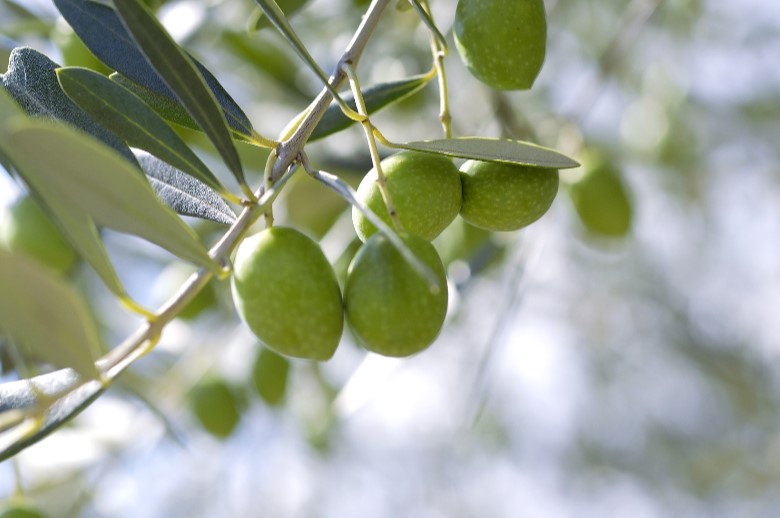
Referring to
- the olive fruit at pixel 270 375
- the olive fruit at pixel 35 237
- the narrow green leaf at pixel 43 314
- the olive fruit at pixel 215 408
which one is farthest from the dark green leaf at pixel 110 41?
the olive fruit at pixel 215 408

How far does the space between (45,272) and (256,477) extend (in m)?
3.21

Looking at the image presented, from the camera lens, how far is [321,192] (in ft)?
5.45

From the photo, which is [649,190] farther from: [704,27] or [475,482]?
[475,482]

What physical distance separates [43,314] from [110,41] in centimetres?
29

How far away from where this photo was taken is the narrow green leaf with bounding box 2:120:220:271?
22.5 inches

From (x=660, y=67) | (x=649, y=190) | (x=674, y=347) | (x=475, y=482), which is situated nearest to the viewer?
(x=660, y=67)

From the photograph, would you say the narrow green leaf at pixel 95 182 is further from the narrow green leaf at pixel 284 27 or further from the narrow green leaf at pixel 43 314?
the narrow green leaf at pixel 284 27

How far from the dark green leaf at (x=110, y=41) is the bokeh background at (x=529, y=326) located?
350 mm

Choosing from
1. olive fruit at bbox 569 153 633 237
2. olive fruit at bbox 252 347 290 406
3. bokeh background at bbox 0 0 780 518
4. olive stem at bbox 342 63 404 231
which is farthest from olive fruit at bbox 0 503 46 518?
olive fruit at bbox 569 153 633 237

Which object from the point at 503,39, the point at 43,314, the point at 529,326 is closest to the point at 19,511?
the point at 43,314

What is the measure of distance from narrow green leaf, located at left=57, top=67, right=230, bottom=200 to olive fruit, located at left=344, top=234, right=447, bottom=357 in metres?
0.19

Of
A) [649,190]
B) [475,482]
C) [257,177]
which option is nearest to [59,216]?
[257,177]

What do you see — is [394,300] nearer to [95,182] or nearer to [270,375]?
[95,182]

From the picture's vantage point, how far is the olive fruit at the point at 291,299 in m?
0.71
